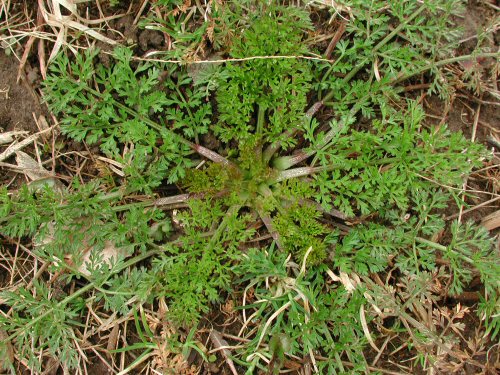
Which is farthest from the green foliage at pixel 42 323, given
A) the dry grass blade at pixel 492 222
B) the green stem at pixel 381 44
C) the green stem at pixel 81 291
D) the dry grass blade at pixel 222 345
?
the dry grass blade at pixel 492 222

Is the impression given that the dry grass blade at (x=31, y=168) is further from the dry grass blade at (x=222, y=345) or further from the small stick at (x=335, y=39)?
the small stick at (x=335, y=39)

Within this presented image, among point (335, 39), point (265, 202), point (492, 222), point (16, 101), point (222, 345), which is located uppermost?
point (335, 39)

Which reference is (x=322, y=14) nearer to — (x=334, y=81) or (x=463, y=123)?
(x=334, y=81)

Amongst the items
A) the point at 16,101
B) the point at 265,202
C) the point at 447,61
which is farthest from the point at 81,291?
the point at 447,61

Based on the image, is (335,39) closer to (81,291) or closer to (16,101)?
(16,101)

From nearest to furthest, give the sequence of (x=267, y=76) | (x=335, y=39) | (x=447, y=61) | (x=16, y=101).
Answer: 1. (x=267, y=76)
2. (x=447, y=61)
3. (x=335, y=39)
4. (x=16, y=101)

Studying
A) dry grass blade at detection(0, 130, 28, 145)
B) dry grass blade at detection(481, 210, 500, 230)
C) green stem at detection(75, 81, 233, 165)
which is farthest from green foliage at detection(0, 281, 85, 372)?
dry grass blade at detection(481, 210, 500, 230)

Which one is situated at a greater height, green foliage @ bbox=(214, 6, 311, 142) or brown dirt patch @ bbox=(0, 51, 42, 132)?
green foliage @ bbox=(214, 6, 311, 142)

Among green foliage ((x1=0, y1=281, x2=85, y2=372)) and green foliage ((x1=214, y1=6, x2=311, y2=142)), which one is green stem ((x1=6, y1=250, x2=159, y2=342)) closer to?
green foliage ((x1=0, y1=281, x2=85, y2=372))
